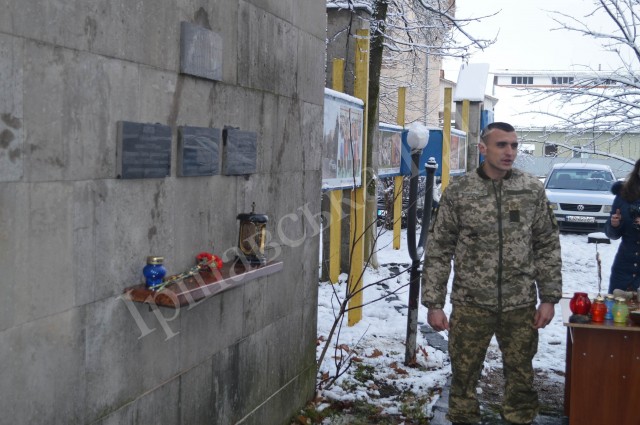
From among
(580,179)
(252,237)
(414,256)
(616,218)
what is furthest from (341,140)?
(580,179)

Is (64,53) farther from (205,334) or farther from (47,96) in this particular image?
(205,334)

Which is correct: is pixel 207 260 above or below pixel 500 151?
below

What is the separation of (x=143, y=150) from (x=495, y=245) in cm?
234

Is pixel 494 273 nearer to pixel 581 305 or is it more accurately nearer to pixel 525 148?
pixel 581 305

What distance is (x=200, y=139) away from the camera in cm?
392

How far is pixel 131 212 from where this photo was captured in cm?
338

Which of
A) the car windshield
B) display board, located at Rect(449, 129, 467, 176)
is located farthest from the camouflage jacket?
the car windshield

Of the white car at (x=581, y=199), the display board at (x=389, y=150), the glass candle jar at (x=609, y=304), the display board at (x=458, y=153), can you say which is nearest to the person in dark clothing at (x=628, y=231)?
the glass candle jar at (x=609, y=304)

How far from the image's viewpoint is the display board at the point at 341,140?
6.88 metres

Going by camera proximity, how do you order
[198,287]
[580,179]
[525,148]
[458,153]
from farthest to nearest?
[525,148]
[580,179]
[458,153]
[198,287]

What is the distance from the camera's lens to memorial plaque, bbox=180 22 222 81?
371cm

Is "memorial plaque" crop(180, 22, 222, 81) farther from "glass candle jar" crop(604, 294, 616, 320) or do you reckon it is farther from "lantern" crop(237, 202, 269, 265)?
"glass candle jar" crop(604, 294, 616, 320)

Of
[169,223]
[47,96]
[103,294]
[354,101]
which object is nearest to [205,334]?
[169,223]

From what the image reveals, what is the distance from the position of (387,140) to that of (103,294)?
8.22 m
